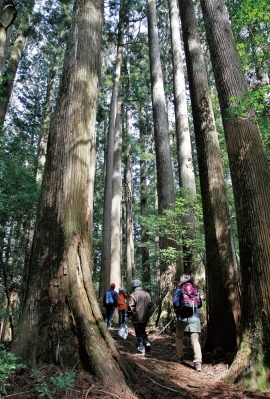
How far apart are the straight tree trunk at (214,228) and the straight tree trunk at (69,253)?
9.79 ft

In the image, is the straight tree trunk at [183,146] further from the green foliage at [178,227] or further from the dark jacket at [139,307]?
the dark jacket at [139,307]

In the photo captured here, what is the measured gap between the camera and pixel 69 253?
3.59 m

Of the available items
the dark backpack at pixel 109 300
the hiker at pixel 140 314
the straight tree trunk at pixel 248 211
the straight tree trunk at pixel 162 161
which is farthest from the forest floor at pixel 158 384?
the dark backpack at pixel 109 300

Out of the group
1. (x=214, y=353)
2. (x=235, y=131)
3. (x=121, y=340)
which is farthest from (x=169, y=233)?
(x=235, y=131)

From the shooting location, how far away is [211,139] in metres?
7.15

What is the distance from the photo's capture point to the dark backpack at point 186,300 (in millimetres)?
6141

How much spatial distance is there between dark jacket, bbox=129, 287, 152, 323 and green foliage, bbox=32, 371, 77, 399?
4229 mm

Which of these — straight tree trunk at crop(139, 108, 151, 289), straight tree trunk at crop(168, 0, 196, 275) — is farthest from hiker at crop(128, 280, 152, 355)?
straight tree trunk at crop(139, 108, 151, 289)

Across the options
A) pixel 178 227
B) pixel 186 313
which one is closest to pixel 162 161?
pixel 178 227

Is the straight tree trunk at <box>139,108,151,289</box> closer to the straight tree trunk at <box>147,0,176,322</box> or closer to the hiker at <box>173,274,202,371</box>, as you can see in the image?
the straight tree trunk at <box>147,0,176,322</box>

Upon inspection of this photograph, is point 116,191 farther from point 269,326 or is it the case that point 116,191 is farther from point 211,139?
point 269,326

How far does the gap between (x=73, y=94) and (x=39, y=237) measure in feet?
6.56

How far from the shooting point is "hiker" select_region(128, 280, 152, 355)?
6875 mm

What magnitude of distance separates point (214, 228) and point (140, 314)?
246 cm
